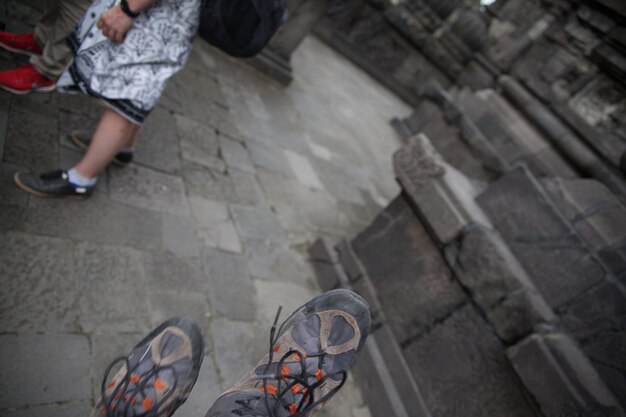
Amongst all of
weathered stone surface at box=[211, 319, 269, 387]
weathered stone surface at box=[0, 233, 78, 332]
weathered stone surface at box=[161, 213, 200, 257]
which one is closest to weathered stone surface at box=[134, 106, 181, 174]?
weathered stone surface at box=[161, 213, 200, 257]

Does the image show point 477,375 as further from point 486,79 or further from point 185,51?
point 486,79

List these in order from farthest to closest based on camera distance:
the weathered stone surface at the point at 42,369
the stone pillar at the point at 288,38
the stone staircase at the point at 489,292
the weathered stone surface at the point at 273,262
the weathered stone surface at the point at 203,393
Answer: the stone pillar at the point at 288,38 < the weathered stone surface at the point at 273,262 < the stone staircase at the point at 489,292 < the weathered stone surface at the point at 203,393 < the weathered stone surface at the point at 42,369

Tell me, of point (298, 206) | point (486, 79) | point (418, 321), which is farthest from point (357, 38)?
point (418, 321)

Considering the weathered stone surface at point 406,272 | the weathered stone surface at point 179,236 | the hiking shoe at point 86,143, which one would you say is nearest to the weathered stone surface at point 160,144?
the hiking shoe at point 86,143

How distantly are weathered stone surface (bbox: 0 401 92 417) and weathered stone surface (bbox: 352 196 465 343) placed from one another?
5.74 feet

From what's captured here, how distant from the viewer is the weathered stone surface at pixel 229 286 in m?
1.93

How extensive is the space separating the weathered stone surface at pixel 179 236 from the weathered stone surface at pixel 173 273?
5cm

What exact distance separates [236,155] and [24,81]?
150 cm

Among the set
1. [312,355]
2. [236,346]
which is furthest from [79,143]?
[312,355]

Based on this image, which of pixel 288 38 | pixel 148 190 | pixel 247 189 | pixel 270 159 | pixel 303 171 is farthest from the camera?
pixel 288 38

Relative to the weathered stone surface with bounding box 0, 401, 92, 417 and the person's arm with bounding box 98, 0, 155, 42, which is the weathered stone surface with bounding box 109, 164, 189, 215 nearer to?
the person's arm with bounding box 98, 0, 155, 42

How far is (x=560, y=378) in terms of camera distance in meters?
1.51

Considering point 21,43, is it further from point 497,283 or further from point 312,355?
point 497,283

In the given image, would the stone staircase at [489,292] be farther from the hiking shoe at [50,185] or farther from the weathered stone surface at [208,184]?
the hiking shoe at [50,185]
